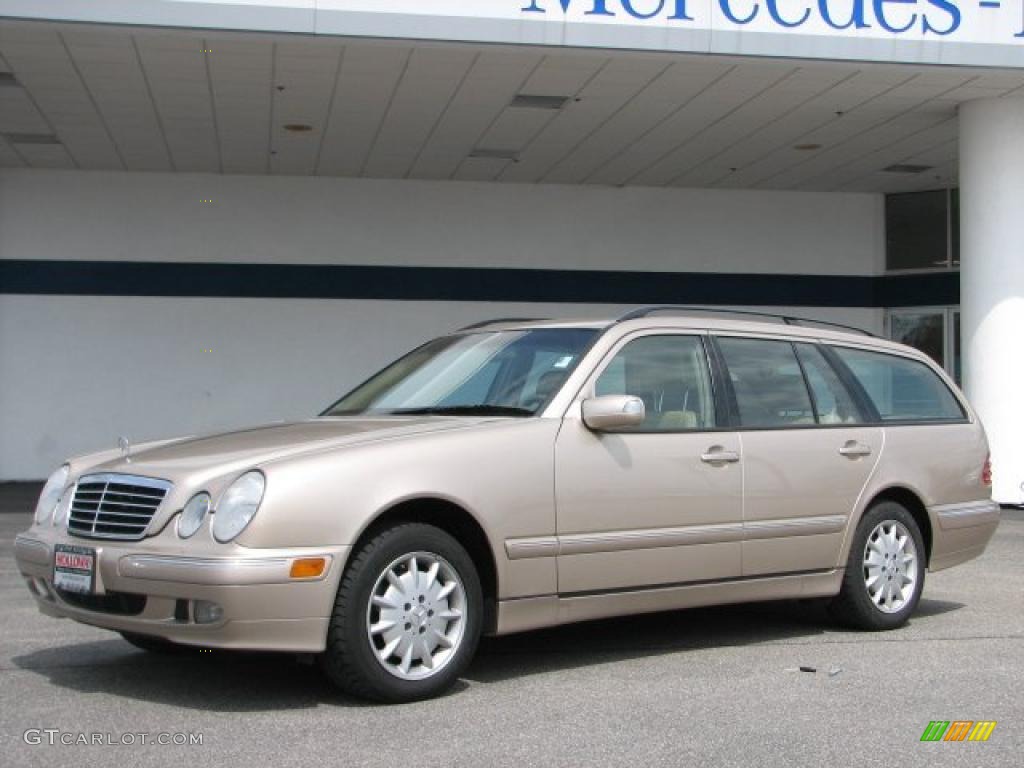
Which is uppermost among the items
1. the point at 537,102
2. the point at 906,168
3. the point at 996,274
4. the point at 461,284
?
the point at 537,102

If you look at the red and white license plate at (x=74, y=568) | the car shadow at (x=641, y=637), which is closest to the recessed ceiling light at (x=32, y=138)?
the car shadow at (x=641, y=637)

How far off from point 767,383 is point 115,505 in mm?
3407

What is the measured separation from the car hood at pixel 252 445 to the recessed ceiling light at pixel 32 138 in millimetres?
12092

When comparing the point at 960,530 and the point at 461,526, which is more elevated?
the point at 461,526

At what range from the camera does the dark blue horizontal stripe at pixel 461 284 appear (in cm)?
1916

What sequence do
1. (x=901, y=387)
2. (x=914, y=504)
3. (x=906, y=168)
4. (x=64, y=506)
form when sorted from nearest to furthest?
(x=64, y=506) < (x=914, y=504) < (x=901, y=387) < (x=906, y=168)

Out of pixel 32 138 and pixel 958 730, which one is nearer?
pixel 958 730

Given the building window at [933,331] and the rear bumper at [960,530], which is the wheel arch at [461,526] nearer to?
the rear bumper at [960,530]

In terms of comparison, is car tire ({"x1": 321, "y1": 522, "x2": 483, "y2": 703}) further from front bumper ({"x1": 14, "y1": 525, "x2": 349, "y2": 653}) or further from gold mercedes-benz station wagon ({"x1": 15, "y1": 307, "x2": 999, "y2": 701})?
front bumper ({"x1": 14, "y1": 525, "x2": 349, "y2": 653})

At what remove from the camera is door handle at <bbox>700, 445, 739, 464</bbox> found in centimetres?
652

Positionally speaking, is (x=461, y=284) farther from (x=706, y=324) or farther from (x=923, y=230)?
(x=706, y=324)

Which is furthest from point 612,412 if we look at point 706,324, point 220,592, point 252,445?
point 220,592

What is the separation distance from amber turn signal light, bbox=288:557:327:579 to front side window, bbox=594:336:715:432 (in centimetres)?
173

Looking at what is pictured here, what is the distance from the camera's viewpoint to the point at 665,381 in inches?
261
